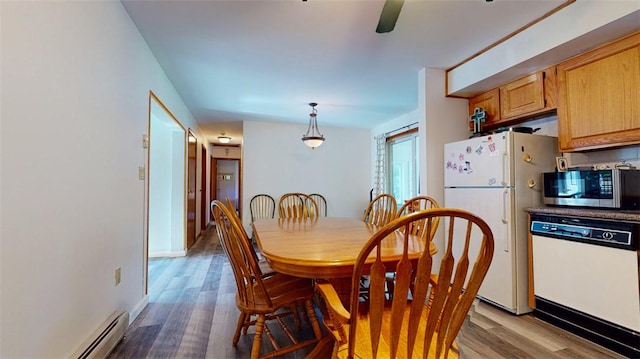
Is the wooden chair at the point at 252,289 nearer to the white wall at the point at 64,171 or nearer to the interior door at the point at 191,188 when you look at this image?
the white wall at the point at 64,171

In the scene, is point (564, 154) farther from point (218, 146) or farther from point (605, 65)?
point (218, 146)

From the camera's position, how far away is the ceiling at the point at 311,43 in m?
1.96

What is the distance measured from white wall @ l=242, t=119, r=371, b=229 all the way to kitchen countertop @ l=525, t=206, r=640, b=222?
3.64 m

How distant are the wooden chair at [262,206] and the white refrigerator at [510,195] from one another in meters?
3.52

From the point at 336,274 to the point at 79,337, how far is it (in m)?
1.45

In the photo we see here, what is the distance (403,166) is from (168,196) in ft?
12.6

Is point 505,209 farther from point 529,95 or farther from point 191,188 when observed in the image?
point 191,188

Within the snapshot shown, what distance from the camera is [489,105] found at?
2.89 m

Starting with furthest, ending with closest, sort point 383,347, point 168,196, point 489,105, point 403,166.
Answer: point 403,166 < point 168,196 < point 489,105 < point 383,347

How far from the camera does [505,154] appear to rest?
7.51ft

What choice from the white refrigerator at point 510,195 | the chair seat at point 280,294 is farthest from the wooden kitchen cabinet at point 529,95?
the chair seat at point 280,294

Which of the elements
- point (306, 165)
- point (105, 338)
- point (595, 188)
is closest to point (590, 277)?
point (595, 188)

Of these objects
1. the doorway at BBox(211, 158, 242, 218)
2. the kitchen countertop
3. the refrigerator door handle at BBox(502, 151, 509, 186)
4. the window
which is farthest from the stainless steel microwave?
the doorway at BBox(211, 158, 242, 218)

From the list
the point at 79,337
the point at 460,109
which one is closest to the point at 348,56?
the point at 460,109
